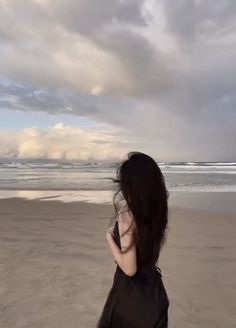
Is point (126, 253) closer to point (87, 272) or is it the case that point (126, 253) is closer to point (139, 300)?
point (139, 300)

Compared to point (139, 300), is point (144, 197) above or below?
above

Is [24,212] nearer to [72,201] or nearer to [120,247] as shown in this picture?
[72,201]

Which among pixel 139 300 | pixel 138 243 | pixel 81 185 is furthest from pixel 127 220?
pixel 81 185

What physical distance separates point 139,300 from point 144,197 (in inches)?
24.8

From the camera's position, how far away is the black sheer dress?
2.41m

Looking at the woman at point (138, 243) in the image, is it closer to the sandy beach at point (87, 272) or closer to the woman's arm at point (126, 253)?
the woman's arm at point (126, 253)

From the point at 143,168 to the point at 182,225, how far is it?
24.6ft

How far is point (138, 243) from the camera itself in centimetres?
234

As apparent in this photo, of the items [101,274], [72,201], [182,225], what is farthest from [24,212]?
[101,274]

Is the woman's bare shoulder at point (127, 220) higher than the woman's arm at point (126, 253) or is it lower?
higher

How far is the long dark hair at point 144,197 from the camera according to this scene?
230 centimetres

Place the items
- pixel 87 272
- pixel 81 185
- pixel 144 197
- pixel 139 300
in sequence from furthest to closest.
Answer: pixel 81 185 < pixel 87 272 < pixel 139 300 < pixel 144 197

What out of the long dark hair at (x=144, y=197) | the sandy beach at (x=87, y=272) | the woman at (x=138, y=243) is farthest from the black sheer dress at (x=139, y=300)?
the sandy beach at (x=87, y=272)

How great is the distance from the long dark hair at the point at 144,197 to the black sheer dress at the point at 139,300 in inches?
4.8
